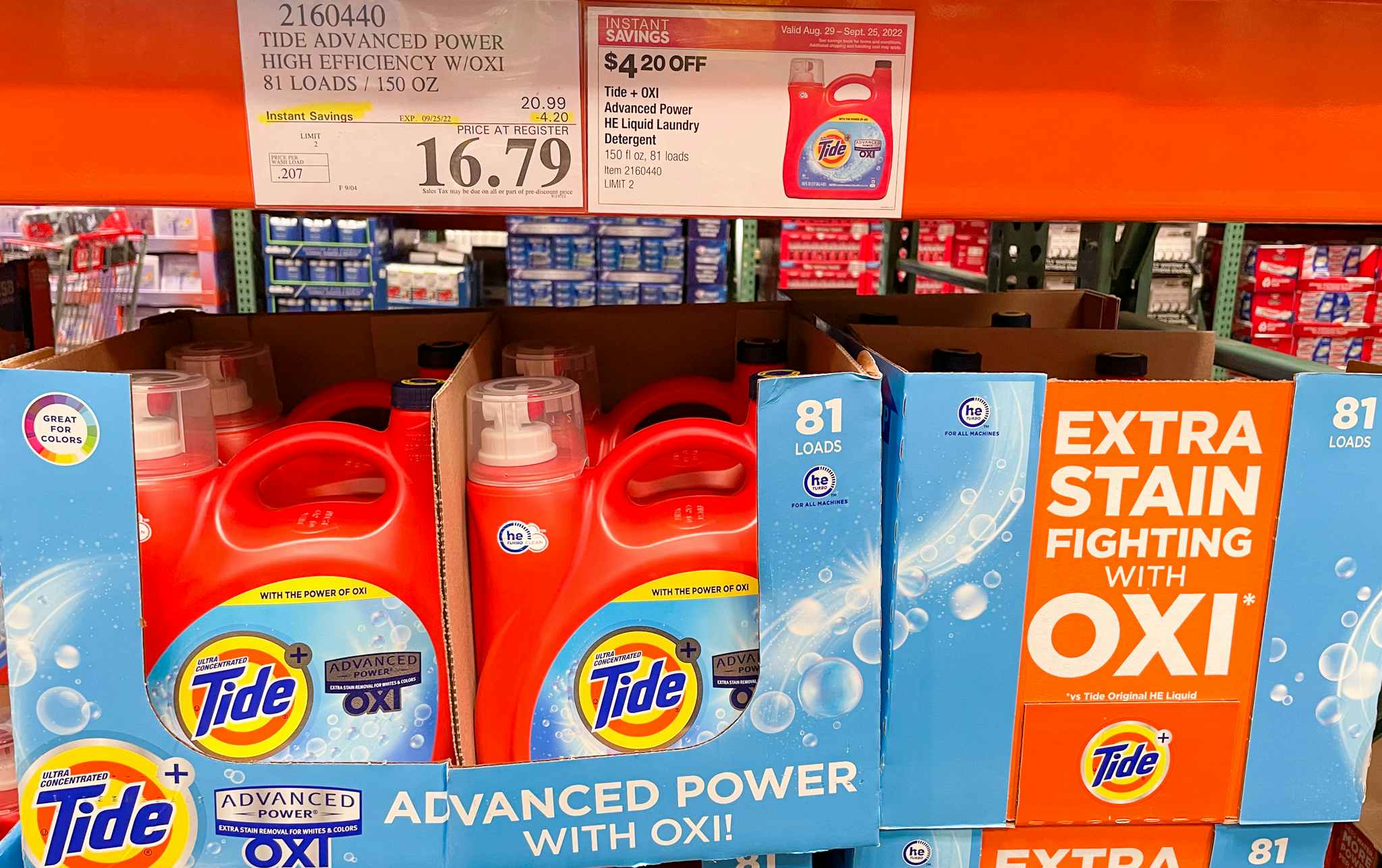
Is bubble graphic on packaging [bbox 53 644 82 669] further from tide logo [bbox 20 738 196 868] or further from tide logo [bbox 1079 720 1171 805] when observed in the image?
tide logo [bbox 1079 720 1171 805]

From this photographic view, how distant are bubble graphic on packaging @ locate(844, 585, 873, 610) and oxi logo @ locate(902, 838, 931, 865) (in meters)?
0.22

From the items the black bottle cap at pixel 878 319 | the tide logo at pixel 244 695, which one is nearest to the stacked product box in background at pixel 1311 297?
the black bottle cap at pixel 878 319

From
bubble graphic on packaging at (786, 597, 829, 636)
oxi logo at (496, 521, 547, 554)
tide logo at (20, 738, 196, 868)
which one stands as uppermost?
oxi logo at (496, 521, 547, 554)

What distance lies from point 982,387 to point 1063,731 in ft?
0.92

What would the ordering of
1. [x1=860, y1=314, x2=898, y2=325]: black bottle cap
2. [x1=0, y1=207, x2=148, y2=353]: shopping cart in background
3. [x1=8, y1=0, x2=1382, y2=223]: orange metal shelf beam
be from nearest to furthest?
[x1=8, y1=0, x2=1382, y2=223]: orange metal shelf beam → [x1=860, y1=314, x2=898, y2=325]: black bottle cap → [x1=0, y1=207, x2=148, y2=353]: shopping cart in background

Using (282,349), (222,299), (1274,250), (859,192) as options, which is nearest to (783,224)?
(1274,250)

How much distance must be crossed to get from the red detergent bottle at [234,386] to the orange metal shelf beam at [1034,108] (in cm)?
27

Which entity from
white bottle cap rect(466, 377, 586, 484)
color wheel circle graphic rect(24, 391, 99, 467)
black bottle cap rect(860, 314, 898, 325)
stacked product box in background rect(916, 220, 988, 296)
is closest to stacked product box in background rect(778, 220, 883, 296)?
stacked product box in background rect(916, 220, 988, 296)

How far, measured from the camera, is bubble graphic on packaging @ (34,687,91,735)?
688 mm

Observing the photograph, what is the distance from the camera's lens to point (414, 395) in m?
0.81

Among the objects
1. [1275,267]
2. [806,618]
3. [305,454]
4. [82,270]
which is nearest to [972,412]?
[806,618]

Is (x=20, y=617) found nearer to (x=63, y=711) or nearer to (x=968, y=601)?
(x=63, y=711)

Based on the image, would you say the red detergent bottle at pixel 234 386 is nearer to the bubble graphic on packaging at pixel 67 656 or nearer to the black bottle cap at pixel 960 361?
the bubble graphic on packaging at pixel 67 656

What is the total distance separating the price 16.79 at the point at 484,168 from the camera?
68cm
